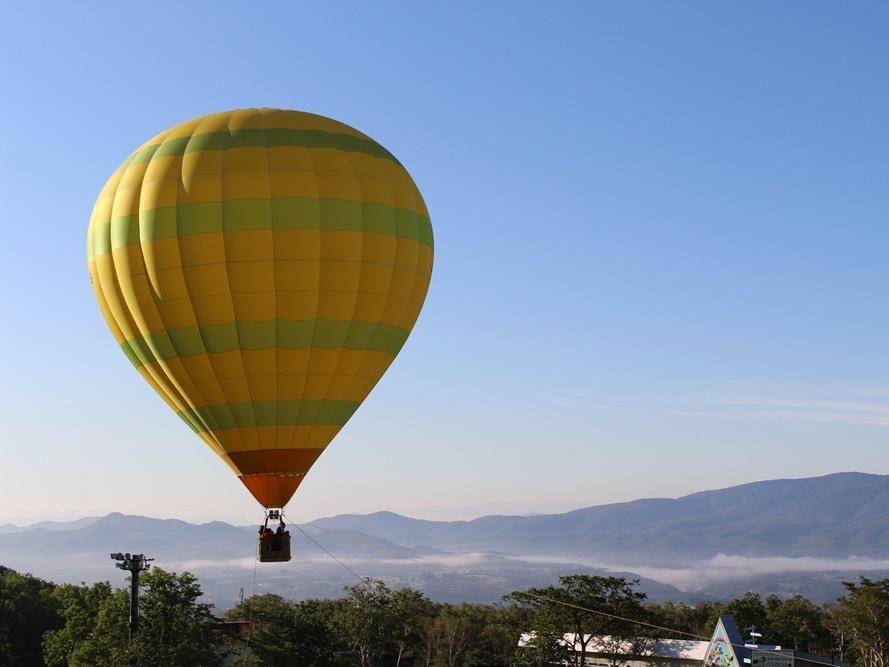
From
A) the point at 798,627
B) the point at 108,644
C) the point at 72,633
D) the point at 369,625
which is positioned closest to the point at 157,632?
the point at 108,644

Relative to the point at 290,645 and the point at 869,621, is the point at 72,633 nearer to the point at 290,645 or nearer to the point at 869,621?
the point at 290,645

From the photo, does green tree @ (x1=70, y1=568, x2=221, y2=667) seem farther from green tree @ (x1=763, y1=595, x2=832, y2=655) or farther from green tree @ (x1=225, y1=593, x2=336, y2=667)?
green tree @ (x1=763, y1=595, x2=832, y2=655)

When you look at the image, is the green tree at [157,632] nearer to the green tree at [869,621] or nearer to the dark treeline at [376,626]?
the dark treeline at [376,626]

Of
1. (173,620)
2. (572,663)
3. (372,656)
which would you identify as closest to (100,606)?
(173,620)

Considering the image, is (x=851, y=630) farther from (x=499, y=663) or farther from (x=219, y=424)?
(x=219, y=424)

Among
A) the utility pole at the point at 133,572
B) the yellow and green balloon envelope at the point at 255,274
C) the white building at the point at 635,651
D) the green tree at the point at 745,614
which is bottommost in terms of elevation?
the white building at the point at 635,651

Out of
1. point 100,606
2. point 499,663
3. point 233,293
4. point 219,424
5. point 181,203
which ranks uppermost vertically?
point 181,203

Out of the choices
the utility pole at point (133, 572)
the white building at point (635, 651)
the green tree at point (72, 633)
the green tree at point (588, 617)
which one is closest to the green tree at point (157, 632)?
the utility pole at point (133, 572)
